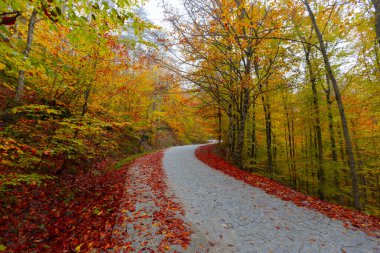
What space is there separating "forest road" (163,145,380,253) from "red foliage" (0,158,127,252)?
1972mm

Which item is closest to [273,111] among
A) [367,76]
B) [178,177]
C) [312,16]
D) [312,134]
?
[312,134]

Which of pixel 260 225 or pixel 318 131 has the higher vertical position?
pixel 318 131

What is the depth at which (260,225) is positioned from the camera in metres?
3.87

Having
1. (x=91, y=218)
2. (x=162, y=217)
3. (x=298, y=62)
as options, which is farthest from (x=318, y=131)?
(x=91, y=218)

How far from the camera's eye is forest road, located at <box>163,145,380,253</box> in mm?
3197

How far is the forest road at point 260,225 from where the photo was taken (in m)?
3.20

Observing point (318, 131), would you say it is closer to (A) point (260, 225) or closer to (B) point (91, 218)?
(A) point (260, 225)

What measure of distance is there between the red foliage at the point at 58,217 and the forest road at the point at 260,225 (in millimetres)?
1972

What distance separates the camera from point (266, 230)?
12.1 ft

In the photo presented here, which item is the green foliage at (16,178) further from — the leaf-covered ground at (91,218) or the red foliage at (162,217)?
the red foliage at (162,217)

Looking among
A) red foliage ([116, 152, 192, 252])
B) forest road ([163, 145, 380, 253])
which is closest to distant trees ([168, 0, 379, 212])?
forest road ([163, 145, 380, 253])

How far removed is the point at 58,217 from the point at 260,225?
17.4ft

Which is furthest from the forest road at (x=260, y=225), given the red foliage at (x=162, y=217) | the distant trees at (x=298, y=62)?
the distant trees at (x=298, y=62)

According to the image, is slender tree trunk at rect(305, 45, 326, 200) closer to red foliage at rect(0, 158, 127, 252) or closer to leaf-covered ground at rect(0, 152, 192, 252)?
leaf-covered ground at rect(0, 152, 192, 252)
